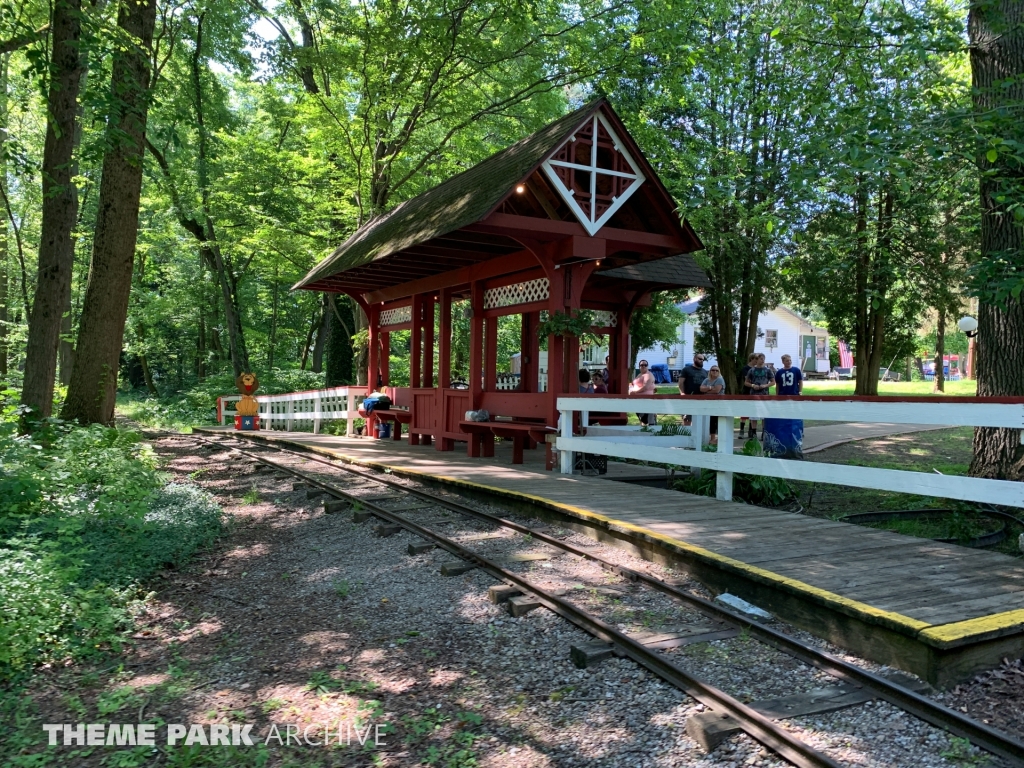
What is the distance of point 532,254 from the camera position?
10500 millimetres

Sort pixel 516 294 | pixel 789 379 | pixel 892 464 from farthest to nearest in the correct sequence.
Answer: pixel 789 379, pixel 892 464, pixel 516 294

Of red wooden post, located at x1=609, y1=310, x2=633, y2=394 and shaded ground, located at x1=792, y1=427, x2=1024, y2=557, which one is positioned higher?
red wooden post, located at x1=609, y1=310, x2=633, y2=394

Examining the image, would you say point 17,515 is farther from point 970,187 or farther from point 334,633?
point 970,187

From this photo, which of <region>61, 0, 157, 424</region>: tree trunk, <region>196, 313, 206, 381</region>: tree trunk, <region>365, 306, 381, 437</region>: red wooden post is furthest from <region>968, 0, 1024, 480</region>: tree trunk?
<region>196, 313, 206, 381</region>: tree trunk

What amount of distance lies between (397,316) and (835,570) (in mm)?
12645

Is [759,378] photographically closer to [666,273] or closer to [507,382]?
[666,273]

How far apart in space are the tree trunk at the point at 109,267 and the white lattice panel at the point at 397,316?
5520 mm

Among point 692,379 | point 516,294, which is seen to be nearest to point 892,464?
point 692,379

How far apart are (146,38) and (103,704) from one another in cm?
1073

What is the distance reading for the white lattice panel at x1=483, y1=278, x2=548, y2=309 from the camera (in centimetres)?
1116

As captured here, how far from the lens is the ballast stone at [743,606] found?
4.62m

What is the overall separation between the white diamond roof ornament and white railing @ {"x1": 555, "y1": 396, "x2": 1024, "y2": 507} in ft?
9.07

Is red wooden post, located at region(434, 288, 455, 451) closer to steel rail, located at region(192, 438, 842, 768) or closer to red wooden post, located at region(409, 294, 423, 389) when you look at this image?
red wooden post, located at region(409, 294, 423, 389)

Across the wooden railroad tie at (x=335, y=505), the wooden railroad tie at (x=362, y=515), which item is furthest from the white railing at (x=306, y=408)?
the wooden railroad tie at (x=362, y=515)
